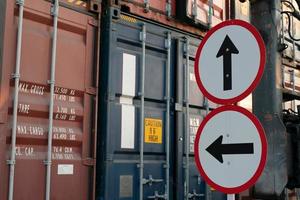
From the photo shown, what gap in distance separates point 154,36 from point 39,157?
2.12 metres

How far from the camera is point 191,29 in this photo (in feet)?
20.8

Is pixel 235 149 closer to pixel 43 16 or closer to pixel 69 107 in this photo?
pixel 69 107

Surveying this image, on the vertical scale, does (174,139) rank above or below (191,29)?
below

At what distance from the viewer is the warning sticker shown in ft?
18.0

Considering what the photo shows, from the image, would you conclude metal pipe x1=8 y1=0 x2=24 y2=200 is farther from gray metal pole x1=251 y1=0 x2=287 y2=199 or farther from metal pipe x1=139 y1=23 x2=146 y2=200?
gray metal pole x1=251 y1=0 x2=287 y2=199

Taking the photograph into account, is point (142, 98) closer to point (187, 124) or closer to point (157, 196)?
point (187, 124)

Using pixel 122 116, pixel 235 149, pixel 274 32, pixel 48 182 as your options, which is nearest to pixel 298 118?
pixel 274 32

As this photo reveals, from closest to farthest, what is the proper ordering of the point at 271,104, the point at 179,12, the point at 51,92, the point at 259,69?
1. the point at 259,69
2. the point at 271,104
3. the point at 51,92
4. the point at 179,12

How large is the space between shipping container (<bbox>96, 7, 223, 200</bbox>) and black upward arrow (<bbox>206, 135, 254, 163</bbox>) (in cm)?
185

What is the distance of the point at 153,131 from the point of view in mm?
5570

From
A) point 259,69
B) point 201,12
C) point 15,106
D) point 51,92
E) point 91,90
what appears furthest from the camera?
point 201,12

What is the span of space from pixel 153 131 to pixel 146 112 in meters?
0.25

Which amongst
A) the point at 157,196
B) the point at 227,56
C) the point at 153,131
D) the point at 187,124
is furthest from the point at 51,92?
the point at 187,124

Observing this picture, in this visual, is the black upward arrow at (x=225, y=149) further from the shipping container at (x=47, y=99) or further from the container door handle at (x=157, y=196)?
the container door handle at (x=157, y=196)
